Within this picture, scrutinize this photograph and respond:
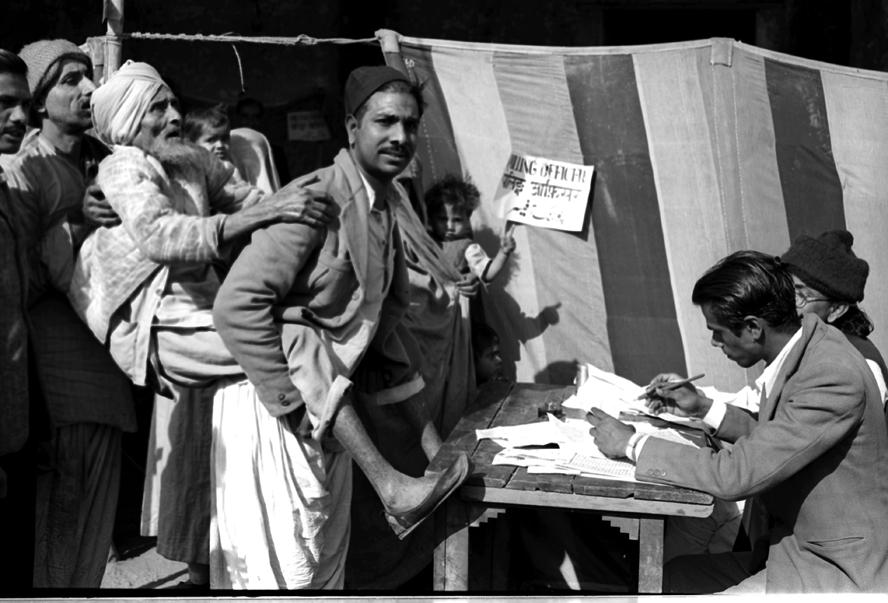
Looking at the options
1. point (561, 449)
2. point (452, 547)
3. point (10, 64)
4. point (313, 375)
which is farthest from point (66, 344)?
point (561, 449)

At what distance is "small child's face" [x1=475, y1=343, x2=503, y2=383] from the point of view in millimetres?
4695

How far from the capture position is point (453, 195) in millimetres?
4715

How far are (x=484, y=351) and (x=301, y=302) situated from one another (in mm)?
1821

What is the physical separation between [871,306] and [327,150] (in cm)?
407

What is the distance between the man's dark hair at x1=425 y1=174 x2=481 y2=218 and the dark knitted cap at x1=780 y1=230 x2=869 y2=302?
5.63ft

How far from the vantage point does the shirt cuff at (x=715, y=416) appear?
334 centimetres

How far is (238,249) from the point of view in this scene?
3.27 meters

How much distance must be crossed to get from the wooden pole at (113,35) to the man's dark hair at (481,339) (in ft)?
6.82

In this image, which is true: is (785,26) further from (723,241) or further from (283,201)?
(283,201)

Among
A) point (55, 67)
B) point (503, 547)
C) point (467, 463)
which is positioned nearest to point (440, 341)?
point (503, 547)

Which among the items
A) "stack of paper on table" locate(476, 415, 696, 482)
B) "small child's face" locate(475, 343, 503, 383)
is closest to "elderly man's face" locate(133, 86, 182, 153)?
"stack of paper on table" locate(476, 415, 696, 482)

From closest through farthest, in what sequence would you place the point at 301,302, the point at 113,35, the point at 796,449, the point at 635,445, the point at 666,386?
the point at 796,449, the point at 635,445, the point at 301,302, the point at 666,386, the point at 113,35

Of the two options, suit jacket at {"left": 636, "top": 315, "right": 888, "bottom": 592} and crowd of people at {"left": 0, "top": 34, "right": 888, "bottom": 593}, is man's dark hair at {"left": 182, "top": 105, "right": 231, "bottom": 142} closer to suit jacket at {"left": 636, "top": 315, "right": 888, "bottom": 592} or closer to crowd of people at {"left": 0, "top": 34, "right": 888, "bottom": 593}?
crowd of people at {"left": 0, "top": 34, "right": 888, "bottom": 593}

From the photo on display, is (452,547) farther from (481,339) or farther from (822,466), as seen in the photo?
(481,339)
